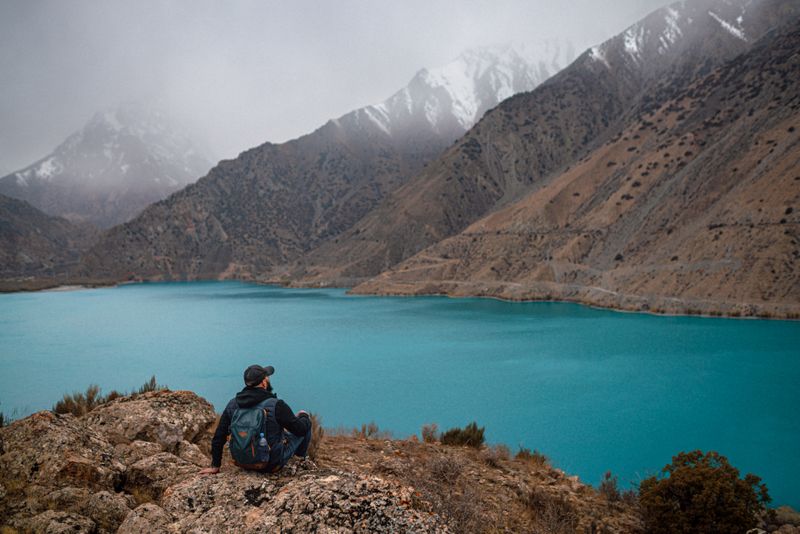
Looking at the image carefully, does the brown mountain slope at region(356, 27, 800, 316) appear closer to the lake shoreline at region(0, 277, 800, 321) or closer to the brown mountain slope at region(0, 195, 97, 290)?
the lake shoreline at region(0, 277, 800, 321)

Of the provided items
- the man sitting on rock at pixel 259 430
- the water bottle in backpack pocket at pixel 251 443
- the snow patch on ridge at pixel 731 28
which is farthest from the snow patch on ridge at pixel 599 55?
the water bottle in backpack pocket at pixel 251 443

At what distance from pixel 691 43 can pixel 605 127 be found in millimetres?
26249

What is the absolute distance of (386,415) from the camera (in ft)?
63.8

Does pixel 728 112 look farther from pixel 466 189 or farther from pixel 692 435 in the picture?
pixel 692 435

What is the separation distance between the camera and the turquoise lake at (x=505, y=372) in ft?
52.7

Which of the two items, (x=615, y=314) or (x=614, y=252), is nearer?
(x=615, y=314)

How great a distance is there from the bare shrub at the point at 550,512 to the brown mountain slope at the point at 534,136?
89.5 meters

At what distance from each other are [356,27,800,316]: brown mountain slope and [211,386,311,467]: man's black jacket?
45.3 metres

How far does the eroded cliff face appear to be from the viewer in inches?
144

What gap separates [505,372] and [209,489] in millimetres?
23576

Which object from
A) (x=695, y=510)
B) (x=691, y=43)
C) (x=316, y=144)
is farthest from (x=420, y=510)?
(x=316, y=144)

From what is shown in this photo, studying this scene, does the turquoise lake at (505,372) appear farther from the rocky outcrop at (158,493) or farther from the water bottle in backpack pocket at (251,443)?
the water bottle in backpack pocket at (251,443)

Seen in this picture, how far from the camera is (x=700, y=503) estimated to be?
6.22 meters

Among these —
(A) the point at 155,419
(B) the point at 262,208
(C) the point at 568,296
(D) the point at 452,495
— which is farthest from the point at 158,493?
(B) the point at 262,208
